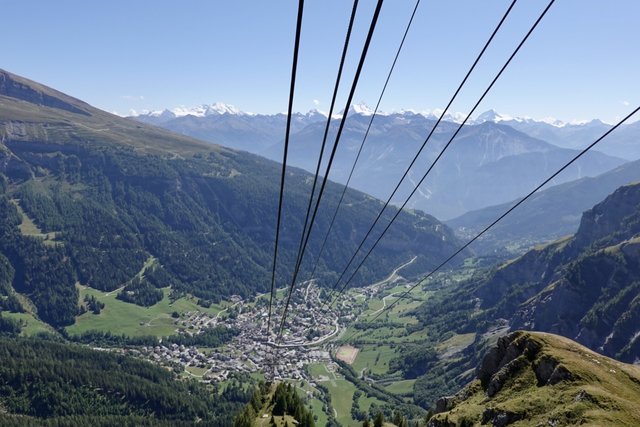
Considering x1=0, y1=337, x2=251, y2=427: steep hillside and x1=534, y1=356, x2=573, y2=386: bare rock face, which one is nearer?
x1=534, y1=356, x2=573, y2=386: bare rock face

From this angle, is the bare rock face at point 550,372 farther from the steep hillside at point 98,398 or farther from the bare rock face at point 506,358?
the steep hillside at point 98,398

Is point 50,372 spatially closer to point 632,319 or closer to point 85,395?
point 85,395

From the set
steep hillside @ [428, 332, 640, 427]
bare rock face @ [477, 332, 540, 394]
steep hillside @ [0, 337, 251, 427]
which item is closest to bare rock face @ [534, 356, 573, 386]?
steep hillside @ [428, 332, 640, 427]

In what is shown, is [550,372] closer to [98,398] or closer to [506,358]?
[506,358]

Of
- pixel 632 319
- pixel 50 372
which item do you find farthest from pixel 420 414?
pixel 50 372

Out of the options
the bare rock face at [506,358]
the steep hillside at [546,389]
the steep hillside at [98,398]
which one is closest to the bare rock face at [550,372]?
the steep hillside at [546,389]

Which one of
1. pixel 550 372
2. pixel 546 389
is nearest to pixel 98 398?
pixel 550 372

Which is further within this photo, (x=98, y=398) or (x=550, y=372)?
(x=98, y=398)

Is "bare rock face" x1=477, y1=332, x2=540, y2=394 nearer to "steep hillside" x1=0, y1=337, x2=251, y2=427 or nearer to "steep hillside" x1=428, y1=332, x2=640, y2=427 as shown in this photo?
"steep hillside" x1=428, y1=332, x2=640, y2=427

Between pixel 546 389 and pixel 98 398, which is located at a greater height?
pixel 546 389
